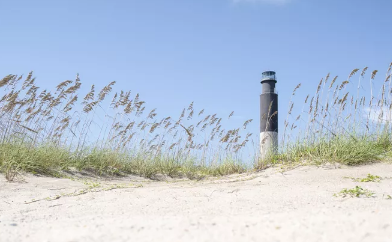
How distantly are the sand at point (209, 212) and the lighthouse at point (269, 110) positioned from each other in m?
2.55

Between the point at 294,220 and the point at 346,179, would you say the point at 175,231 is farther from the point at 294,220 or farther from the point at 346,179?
the point at 346,179

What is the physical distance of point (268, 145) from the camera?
256 inches

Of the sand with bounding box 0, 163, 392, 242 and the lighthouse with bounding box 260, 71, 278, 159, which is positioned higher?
the lighthouse with bounding box 260, 71, 278, 159

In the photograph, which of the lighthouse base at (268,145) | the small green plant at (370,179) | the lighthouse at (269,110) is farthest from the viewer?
the lighthouse at (269,110)

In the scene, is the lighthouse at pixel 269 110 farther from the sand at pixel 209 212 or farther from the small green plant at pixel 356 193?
the small green plant at pixel 356 193

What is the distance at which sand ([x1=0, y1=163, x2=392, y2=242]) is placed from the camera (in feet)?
5.35

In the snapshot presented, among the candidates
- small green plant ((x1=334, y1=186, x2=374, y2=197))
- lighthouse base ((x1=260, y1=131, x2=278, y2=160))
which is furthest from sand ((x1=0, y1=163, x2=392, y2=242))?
lighthouse base ((x1=260, y1=131, x2=278, y2=160))

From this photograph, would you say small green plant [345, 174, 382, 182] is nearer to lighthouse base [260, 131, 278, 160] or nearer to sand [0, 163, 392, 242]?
sand [0, 163, 392, 242]

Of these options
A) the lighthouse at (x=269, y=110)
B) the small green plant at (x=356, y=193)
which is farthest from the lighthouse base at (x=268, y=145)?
the small green plant at (x=356, y=193)

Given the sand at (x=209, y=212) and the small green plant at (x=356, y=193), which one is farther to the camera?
the small green plant at (x=356, y=193)

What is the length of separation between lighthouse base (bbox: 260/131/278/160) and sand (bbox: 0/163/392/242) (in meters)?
1.49

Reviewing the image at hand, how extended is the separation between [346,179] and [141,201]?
223cm

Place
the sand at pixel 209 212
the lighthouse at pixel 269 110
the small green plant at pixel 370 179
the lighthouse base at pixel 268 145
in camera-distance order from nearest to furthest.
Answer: the sand at pixel 209 212 → the small green plant at pixel 370 179 → the lighthouse base at pixel 268 145 → the lighthouse at pixel 269 110

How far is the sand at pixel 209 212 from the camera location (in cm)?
163
